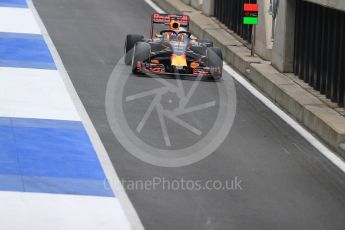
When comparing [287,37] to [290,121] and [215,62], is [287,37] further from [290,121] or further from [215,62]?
[290,121]

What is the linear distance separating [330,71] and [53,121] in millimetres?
6165

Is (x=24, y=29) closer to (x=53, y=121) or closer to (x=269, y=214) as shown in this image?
(x=53, y=121)

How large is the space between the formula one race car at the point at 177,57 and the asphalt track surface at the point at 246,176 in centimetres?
52

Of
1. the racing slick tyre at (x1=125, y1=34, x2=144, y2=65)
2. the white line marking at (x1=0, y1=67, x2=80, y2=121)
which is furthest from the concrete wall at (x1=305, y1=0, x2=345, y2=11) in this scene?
the racing slick tyre at (x1=125, y1=34, x2=144, y2=65)

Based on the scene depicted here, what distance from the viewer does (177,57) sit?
25094 millimetres

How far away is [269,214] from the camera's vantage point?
1529 centimetres

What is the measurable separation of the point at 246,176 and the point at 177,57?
8.21 m

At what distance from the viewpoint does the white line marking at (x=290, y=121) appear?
18922mm

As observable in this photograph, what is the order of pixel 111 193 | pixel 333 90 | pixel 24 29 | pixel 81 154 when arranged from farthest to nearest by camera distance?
pixel 24 29 → pixel 333 90 → pixel 81 154 → pixel 111 193

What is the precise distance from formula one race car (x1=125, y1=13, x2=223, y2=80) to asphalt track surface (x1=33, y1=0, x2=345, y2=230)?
1.70 ft

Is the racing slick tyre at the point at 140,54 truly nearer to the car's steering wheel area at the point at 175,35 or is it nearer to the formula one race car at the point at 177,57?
the formula one race car at the point at 177,57

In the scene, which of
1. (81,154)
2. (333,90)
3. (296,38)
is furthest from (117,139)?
(296,38)

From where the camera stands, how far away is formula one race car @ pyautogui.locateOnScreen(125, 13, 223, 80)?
984 inches

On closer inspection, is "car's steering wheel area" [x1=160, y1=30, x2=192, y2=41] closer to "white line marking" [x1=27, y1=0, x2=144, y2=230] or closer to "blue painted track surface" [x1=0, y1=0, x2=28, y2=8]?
"white line marking" [x1=27, y1=0, x2=144, y2=230]
